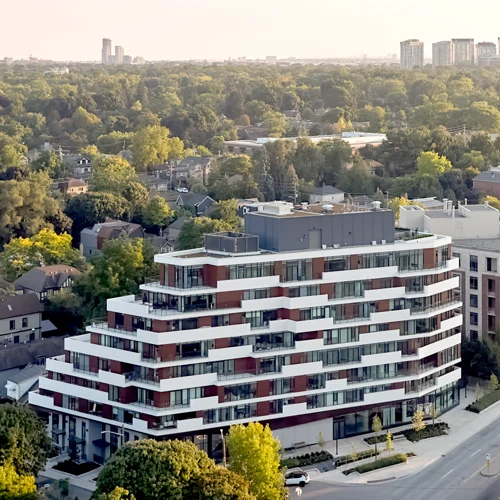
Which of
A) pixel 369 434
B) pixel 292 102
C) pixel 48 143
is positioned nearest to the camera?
pixel 369 434

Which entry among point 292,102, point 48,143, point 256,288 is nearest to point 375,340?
point 256,288

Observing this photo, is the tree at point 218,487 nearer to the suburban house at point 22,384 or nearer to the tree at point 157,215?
the suburban house at point 22,384

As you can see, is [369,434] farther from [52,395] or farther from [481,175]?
[481,175]

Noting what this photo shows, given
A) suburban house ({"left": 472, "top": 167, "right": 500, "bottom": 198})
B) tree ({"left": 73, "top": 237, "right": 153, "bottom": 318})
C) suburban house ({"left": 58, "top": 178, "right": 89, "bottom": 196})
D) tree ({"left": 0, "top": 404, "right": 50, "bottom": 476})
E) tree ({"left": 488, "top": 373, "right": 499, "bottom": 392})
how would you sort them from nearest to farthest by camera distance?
tree ({"left": 0, "top": 404, "right": 50, "bottom": 476}) < tree ({"left": 488, "top": 373, "right": 499, "bottom": 392}) < tree ({"left": 73, "top": 237, "right": 153, "bottom": 318}) < suburban house ({"left": 472, "top": 167, "right": 500, "bottom": 198}) < suburban house ({"left": 58, "top": 178, "right": 89, "bottom": 196})

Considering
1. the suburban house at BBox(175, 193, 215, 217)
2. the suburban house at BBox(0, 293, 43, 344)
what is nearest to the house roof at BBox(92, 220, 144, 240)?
the suburban house at BBox(175, 193, 215, 217)

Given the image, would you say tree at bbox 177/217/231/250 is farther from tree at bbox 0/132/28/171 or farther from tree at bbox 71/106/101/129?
tree at bbox 71/106/101/129

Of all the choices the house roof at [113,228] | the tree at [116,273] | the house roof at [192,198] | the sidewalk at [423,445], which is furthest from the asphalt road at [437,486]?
the house roof at [192,198]
